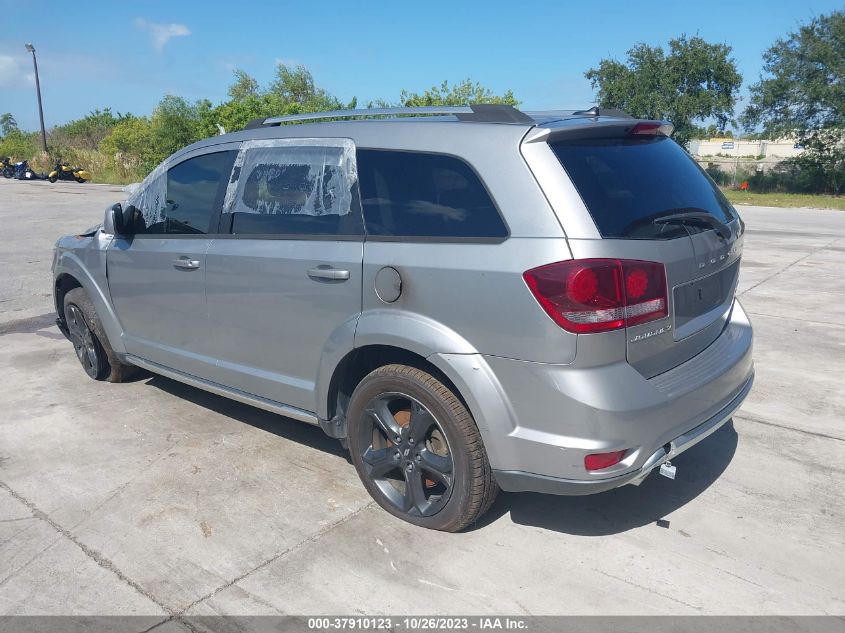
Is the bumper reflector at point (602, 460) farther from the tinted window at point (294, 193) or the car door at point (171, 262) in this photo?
the car door at point (171, 262)

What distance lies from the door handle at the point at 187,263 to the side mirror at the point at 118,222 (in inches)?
25.4

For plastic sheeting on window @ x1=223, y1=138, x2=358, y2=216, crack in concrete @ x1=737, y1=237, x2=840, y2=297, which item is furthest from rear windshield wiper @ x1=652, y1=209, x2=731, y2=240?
crack in concrete @ x1=737, y1=237, x2=840, y2=297

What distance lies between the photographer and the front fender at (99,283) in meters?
5.15

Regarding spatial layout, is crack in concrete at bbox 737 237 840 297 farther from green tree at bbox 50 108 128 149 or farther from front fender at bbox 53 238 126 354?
green tree at bbox 50 108 128 149

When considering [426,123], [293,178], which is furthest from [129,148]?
[426,123]

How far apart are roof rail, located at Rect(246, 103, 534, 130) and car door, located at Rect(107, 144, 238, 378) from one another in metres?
0.44

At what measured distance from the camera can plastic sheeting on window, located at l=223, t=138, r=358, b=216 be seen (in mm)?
3648

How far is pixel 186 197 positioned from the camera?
14.9 feet

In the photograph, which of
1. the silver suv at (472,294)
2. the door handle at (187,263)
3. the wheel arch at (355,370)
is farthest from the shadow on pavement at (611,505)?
the door handle at (187,263)

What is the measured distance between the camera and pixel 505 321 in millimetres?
2908

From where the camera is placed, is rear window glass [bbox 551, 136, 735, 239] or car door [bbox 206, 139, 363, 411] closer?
rear window glass [bbox 551, 136, 735, 239]

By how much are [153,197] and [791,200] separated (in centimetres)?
2762

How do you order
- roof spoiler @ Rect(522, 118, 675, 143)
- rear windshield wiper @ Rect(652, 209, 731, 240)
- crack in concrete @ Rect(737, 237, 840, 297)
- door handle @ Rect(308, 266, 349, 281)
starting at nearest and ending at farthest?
roof spoiler @ Rect(522, 118, 675, 143)
rear windshield wiper @ Rect(652, 209, 731, 240)
door handle @ Rect(308, 266, 349, 281)
crack in concrete @ Rect(737, 237, 840, 297)

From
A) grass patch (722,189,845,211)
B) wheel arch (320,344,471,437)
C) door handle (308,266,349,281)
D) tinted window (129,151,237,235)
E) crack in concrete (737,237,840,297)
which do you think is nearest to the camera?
wheel arch (320,344,471,437)
